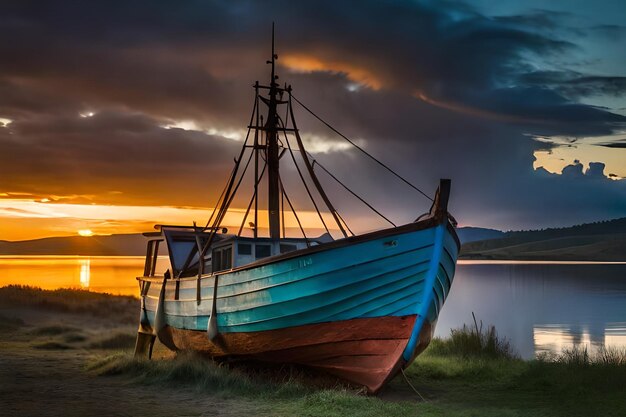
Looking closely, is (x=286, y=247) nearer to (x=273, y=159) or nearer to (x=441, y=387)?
(x=273, y=159)

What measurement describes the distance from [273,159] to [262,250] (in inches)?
97.8

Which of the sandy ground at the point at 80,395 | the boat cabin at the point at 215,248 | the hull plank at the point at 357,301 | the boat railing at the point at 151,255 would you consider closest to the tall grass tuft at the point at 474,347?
the boat cabin at the point at 215,248

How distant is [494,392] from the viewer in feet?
42.1

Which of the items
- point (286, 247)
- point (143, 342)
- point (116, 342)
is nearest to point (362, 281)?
point (286, 247)

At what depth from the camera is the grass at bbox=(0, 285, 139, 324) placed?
32719mm

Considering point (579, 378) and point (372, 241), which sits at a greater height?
point (372, 241)

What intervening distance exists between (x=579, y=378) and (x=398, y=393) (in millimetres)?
3371

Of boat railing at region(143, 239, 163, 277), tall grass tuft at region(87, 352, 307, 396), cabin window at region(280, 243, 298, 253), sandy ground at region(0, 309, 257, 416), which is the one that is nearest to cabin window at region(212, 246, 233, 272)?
cabin window at region(280, 243, 298, 253)

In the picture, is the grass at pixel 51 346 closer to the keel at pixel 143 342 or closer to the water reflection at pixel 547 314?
the keel at pixel 143 342

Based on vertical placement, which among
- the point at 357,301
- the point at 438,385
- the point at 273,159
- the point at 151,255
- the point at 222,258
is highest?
the point at 273,159

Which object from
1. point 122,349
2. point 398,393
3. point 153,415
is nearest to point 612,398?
point 398,393

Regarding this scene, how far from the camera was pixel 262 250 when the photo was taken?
15.2m

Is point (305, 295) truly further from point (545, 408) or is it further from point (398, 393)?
point (545, 408)

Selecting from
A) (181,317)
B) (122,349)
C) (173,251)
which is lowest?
(122,349)
